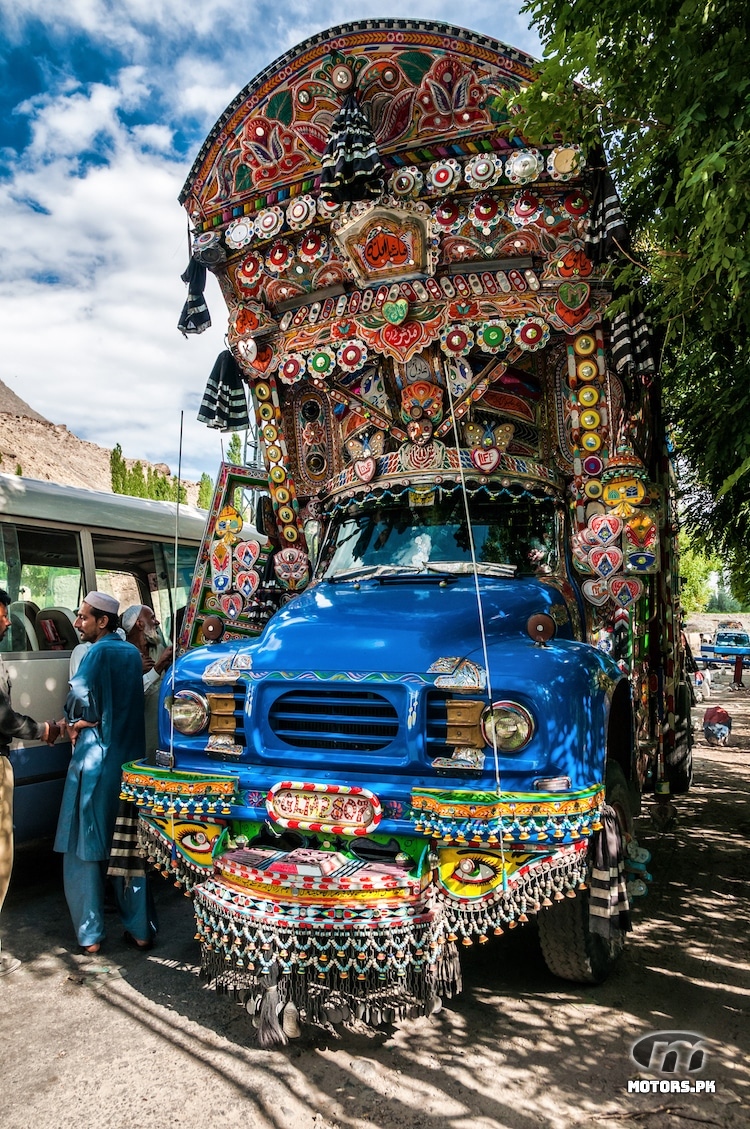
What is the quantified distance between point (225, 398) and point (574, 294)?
3136mm

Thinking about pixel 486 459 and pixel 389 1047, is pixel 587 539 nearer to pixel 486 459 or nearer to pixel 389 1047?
pixel 486 459

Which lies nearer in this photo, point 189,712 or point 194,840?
point 194,840

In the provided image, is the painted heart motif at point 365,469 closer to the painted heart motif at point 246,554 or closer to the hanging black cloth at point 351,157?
the painted heart motif at point 246,554

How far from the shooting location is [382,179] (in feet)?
17.1

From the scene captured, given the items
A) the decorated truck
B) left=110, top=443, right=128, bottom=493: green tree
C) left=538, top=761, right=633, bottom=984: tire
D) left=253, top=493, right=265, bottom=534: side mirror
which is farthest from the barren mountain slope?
left=538, top=761, right=633, bottom=984: tire

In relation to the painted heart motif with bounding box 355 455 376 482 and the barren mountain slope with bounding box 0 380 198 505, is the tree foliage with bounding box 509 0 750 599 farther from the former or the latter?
the barren mountain slope with bounding box 0 380 198 505

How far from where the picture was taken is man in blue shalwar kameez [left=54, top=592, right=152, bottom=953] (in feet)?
14.4

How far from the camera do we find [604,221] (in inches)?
189

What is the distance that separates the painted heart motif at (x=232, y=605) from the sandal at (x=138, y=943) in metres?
2.51

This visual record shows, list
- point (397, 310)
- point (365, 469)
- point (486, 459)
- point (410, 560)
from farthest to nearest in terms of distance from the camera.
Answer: point (365, 469) < point (397, 310) < point (486, 459) < point (410, 560)

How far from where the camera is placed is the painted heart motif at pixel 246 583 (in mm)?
6324

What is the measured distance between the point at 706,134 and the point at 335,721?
3246 mm

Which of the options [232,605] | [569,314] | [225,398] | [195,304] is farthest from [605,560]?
[195,304]
